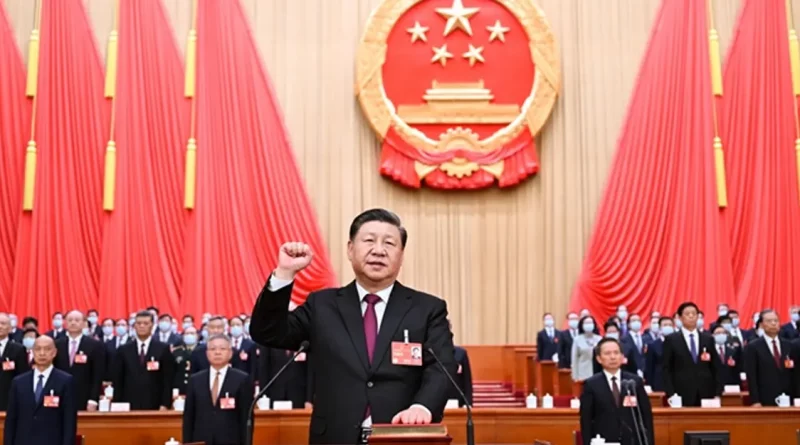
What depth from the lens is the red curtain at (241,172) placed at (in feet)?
37.5

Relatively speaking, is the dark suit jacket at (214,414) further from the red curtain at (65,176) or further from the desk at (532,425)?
the red curtain at (65,176)

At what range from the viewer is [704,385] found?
7.66 metres

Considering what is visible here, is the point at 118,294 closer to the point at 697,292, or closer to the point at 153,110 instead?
the point at 153,110

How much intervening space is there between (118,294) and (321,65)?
3.53 meters

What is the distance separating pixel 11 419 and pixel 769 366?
16.9 ft

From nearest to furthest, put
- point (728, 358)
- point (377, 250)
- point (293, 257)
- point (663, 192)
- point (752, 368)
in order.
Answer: point (293, 257) < point (377, 250) < point (752, 368) < point (728, 358) < point (663, 192)

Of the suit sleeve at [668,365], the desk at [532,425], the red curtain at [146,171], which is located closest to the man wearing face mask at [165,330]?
the red curtain at [146,171]

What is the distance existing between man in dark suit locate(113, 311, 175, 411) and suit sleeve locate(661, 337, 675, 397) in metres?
3.73

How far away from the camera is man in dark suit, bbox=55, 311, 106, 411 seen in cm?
790

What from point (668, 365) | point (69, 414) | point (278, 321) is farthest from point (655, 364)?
point (278, 321)

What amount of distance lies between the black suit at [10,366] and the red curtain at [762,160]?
748cm

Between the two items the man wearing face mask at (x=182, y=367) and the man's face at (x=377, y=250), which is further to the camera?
the man wearing face mask at (x=182, y=367)

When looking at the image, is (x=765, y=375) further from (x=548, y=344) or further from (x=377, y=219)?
(x=377, y=219)

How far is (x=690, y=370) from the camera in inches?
303
